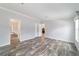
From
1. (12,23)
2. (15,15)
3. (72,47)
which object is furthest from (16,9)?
(72,47)

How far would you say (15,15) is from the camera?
61.5 inches

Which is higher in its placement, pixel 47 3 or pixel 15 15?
pixel 47 3

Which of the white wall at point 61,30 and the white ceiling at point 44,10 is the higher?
the white ceiling at point 44,10

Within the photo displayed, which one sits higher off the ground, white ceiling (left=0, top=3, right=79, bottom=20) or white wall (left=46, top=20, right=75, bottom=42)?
white ceiling (left=0, top=3, right=79, bottom=20)

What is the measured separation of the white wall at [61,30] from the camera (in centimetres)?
159

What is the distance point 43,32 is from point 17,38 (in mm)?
362

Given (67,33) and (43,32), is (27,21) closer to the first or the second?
(43,32)

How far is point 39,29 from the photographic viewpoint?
1.66m

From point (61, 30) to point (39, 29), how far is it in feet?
0.99

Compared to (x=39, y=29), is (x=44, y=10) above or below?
above

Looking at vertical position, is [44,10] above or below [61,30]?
above

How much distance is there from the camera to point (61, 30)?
63.6 inches

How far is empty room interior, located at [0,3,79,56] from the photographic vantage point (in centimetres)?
155

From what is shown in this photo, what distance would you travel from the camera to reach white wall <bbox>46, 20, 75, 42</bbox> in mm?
1588
